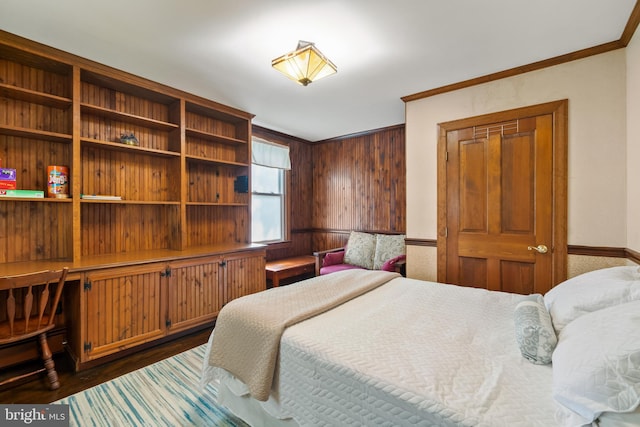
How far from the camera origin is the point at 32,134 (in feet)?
7.50

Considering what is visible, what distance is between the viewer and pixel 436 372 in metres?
1.09

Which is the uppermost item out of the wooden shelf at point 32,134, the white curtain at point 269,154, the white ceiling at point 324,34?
the white ceiling at point 324,34

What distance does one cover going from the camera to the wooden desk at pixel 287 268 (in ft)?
12.9

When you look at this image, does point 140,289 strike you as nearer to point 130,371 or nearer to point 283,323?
point 130,371

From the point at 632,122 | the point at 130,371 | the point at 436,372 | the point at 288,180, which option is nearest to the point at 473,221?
the point at 632,122

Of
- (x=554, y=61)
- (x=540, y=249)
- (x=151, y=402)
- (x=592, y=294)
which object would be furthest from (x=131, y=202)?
(x=554, y=61)

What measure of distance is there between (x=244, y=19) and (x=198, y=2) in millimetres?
284

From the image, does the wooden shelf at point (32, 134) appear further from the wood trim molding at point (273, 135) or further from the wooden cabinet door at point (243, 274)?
the wood trim molding at point (273, 135)

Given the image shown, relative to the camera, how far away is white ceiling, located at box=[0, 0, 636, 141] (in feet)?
5.98

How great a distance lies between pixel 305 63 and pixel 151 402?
100 inches

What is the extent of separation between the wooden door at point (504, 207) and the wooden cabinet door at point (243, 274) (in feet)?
6.80

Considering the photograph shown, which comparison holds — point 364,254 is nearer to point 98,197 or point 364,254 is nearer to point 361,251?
point 361,251

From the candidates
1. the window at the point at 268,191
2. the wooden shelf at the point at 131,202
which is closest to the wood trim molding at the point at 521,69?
the window at the point at 268,191

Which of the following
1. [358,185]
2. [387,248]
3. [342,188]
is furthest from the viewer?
[342,188]
